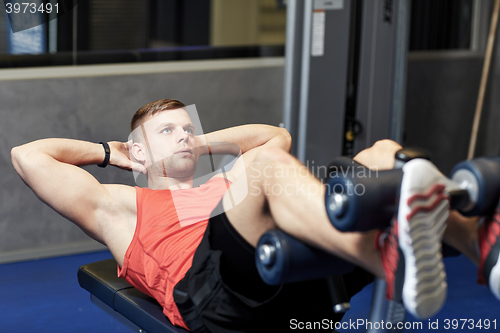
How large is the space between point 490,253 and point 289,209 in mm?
372

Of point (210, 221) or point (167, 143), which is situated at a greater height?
point (167, 143)

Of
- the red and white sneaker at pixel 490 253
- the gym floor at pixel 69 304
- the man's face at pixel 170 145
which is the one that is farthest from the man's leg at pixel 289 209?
the gym floor at pixel 69 304

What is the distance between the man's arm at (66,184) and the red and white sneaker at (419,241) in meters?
0.85

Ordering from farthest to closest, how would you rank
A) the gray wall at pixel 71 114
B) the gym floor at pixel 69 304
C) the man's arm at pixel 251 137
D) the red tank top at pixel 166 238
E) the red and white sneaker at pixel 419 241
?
the gray wall at pixel 71 114 → the gym floor at pixel 69 304 → the man's arm at pixel 251 137 → the red tank top at pixel 166 238 → the red and white sneaker at pixel 419 241

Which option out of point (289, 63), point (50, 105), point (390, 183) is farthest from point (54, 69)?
point (390, 183)

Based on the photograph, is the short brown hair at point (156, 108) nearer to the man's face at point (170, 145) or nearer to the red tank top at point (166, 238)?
the man's face at point (170, 145)

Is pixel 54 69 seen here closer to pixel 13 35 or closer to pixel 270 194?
pixel 13 35

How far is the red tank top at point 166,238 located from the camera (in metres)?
1.39

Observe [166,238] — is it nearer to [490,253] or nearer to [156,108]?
[156,108]

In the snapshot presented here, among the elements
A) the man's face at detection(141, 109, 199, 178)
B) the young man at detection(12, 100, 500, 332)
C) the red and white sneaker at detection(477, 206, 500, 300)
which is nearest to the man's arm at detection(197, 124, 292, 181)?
the young man at detection(12, 100, 500, 332)

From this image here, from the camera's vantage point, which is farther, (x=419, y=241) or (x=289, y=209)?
(x=289, y=209)

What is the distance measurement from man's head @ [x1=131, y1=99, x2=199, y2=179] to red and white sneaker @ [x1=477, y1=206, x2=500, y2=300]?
0.88 meters

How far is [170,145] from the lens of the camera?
1588mm

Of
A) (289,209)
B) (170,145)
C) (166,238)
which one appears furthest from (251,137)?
(289,209)
